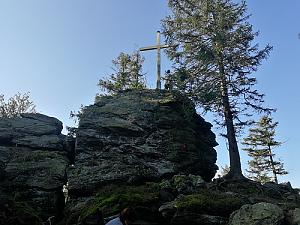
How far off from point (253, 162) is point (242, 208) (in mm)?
34279

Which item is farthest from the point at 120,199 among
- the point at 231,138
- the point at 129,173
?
the point at 231,138

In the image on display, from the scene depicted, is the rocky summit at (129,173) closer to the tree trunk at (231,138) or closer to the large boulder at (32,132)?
the large boulder at (32,132)

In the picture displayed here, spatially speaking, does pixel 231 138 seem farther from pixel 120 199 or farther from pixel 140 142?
pixel 120 199

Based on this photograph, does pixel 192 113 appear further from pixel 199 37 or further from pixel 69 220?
pixel 69 220

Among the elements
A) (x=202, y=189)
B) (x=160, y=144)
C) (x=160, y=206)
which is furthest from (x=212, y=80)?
(x=160, y=206)

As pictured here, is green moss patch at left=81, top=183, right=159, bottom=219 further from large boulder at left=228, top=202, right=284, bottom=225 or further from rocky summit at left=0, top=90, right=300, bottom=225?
large boulder at left=228, top=202, right=284, bottom=225

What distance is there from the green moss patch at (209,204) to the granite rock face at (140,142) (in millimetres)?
4198

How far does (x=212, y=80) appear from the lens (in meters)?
20.3

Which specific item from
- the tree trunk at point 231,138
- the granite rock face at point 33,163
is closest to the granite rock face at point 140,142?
the granite rock face at point 33,163

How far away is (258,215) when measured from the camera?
10906 millimetres

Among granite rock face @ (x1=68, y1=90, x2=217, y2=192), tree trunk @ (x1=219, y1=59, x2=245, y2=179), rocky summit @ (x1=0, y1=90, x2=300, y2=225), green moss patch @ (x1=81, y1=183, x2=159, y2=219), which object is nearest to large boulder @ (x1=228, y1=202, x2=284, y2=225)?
rocky summit @ (x1=0, y1=90, x2=300, y2=225)

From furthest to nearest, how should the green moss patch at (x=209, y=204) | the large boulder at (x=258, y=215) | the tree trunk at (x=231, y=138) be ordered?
the tree trunk at (x=231, y=138) → the green moss patch at (x=209, y=204) → the large boulder at (x=258, y=215)

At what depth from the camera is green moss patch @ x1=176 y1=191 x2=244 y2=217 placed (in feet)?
38.9

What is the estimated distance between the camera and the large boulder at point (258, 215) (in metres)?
10.7
